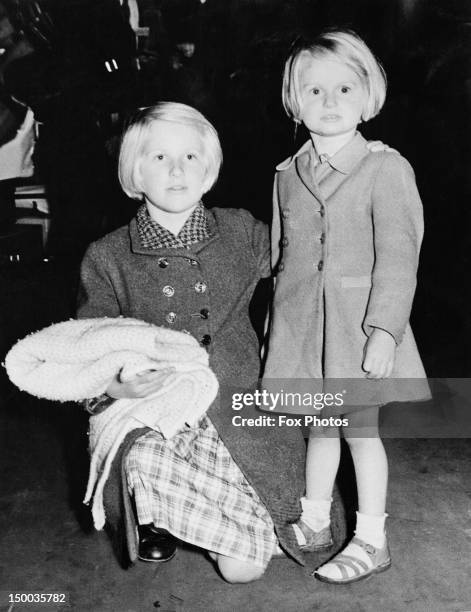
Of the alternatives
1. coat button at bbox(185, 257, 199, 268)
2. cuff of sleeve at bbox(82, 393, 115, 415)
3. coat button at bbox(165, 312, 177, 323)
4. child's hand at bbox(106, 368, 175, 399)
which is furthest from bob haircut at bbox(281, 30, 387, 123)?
cuff of sleeve at bbox(82, 393, 115, 415)

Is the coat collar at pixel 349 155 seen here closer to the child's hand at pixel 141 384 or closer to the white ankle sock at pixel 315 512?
the child's hand at pixel 141 384

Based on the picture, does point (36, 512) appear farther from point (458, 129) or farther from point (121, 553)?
point (458, 129)

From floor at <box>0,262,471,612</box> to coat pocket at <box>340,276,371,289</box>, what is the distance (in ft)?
2.05

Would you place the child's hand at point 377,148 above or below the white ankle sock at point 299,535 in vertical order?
above

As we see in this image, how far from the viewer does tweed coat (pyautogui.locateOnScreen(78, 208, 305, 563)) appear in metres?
1.35

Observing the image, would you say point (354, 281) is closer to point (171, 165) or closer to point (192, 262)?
point (192, 262)

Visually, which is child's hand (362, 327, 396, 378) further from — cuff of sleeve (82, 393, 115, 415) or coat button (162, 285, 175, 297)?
cuff of sleeve (82, 393, 115, 415)

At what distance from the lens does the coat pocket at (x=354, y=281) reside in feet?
4.24

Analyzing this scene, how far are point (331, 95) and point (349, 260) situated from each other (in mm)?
327

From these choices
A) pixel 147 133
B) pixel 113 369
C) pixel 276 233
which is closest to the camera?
pixel 113 369

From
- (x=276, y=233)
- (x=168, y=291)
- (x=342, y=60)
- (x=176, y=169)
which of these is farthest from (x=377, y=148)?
(x=168, y=291)

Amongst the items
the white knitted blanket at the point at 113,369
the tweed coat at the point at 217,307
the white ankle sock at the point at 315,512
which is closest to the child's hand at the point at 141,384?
the white knitted blanket at the point at 113,369

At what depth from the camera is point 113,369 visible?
4.00 feet

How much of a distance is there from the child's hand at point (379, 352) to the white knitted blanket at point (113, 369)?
305 millimetres
